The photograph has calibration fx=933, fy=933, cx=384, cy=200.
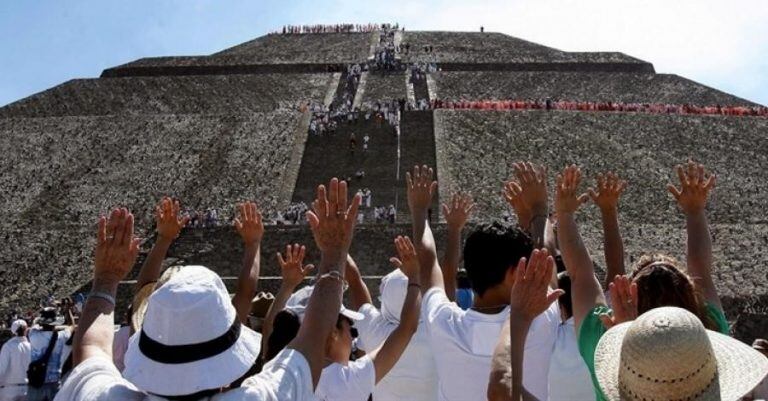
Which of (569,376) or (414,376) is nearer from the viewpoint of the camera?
(569,376)

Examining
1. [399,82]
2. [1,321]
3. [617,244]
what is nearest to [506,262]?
[617,244]

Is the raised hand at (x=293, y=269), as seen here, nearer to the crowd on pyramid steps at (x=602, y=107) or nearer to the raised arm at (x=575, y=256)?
the raised arm at (x=575, y=256)

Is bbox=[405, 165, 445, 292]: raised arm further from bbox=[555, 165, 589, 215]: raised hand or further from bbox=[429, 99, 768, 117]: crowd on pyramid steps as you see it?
bbox=[429, 99, 768, 117]: crowd on pyramid steps

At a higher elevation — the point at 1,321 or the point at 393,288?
the point at 393,288

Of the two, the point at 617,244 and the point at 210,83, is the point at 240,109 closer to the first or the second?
the point at 210,83

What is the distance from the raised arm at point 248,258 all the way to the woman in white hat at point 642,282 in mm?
1431

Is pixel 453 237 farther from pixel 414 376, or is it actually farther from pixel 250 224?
pixel 250 224

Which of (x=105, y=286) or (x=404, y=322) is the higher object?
(x=105, y=286)

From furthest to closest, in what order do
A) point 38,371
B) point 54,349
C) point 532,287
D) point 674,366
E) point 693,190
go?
point 54,349, point 38,371, point 693,190, point 532,287, point 674,366

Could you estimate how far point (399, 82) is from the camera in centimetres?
4431

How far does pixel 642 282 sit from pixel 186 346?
152cm

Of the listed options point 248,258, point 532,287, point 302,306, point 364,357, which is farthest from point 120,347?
point 532,287

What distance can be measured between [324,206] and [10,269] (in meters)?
21.1

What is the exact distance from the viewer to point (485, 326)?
129 inches
